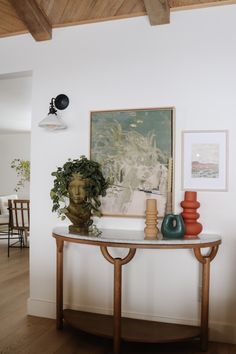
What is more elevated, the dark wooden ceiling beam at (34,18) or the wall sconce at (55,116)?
the dark wooden ceiling beam at (34,18)

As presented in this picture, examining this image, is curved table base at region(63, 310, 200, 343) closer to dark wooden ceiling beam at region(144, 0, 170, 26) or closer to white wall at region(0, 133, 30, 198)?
dark wooden ceiling beam at region(144, 0, 170, 26)

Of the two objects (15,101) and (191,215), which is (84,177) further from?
(15,101)

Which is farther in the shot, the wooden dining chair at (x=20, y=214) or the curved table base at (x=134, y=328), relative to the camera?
the wooden dining chair at (x=20, y=214)

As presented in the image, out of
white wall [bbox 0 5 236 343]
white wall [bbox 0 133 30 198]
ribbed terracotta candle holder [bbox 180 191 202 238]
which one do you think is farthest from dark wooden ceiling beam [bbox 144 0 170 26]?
white wall [bbox 0 133 30 198]

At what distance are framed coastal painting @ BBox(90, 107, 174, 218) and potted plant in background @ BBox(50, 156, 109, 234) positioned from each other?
163 millimetres

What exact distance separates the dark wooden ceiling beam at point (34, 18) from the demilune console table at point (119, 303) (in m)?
1.72

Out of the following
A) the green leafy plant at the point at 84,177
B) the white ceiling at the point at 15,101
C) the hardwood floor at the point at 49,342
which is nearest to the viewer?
the hardwood floor at the point at 49,342

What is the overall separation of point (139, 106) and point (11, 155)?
6.48 metres

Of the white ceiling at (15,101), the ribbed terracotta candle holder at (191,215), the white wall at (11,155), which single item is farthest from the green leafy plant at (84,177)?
the white wall at (11,155)

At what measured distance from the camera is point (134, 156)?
275 centimetres

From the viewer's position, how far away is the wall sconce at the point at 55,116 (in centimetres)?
276

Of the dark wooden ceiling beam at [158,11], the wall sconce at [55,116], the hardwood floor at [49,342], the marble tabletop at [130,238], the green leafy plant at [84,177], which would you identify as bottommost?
the hardwood floor at [49,342]

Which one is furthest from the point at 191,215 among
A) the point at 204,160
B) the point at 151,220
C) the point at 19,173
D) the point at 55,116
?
the point at 19,173

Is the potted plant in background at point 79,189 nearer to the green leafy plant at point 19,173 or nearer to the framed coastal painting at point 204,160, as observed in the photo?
the framed coastal painting at point 204,160
